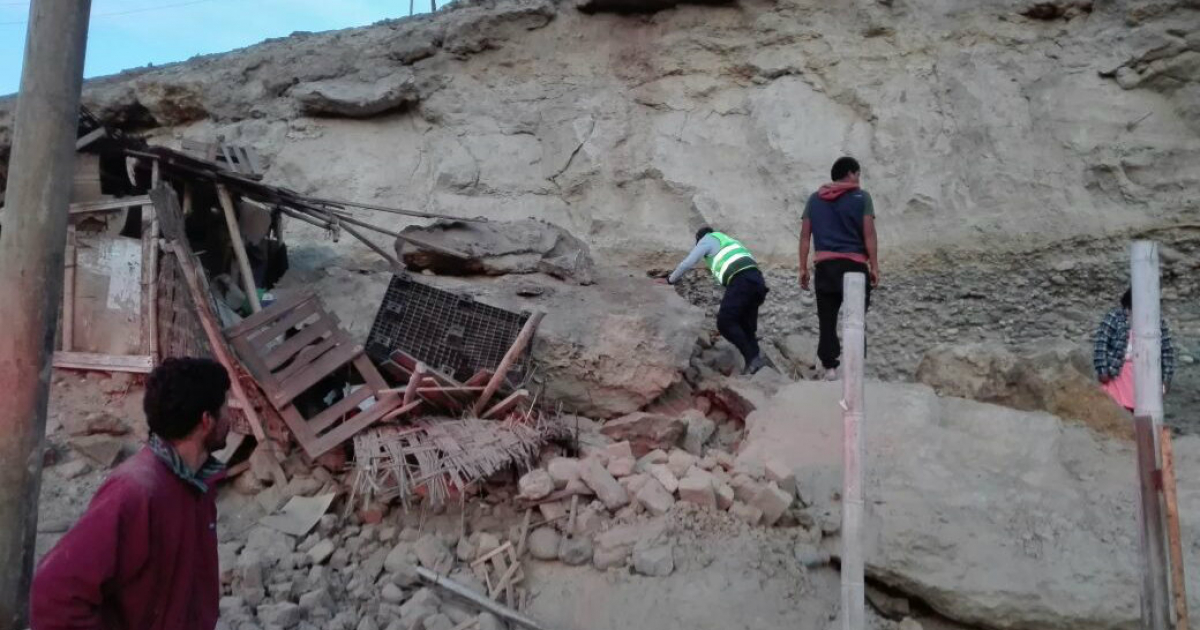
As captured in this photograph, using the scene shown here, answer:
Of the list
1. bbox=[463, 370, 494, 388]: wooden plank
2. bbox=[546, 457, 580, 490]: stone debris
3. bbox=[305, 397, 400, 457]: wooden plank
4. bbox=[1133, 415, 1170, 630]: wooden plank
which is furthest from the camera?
bbox=[463, 370, 494, 388]: wooden plank

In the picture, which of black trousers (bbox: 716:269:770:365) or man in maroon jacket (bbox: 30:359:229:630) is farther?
black trousers (bbox: 716:269:770:365)

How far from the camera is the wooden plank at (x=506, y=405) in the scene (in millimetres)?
5344

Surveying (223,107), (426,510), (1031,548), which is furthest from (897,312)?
(223,107)

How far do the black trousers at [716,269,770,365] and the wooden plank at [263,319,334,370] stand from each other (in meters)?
2.86

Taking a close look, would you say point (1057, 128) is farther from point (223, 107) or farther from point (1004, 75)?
point (223, 107)

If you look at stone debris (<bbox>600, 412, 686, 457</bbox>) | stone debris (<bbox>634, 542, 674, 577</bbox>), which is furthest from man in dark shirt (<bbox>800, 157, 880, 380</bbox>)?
stone debris (<bbox>634, 542, 674, 577</bbox>)

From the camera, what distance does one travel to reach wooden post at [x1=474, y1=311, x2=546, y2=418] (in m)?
5.36

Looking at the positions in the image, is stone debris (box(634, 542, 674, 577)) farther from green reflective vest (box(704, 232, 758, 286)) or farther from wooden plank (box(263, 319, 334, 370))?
green reflective vest (box(704, 232, 758, 286))

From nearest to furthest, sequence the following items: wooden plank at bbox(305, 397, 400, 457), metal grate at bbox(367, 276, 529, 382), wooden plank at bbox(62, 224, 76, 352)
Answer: wooden plank at bbox(305, 397, 400, 457)
metal grate at bbox(367, 276, 529, 382)
wooden plank at bbox(62, 224, 76, 352)

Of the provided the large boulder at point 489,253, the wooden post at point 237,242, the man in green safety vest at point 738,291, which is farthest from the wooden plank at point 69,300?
the man in green safety vest at point 738,291

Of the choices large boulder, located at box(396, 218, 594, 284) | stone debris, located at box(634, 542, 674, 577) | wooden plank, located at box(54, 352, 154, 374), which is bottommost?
stone debris, located at box(634, 542, 674, 577)

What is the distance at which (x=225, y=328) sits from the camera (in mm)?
5355

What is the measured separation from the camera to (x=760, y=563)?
444 centimetres

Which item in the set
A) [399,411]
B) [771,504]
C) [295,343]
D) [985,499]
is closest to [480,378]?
[399,411]
